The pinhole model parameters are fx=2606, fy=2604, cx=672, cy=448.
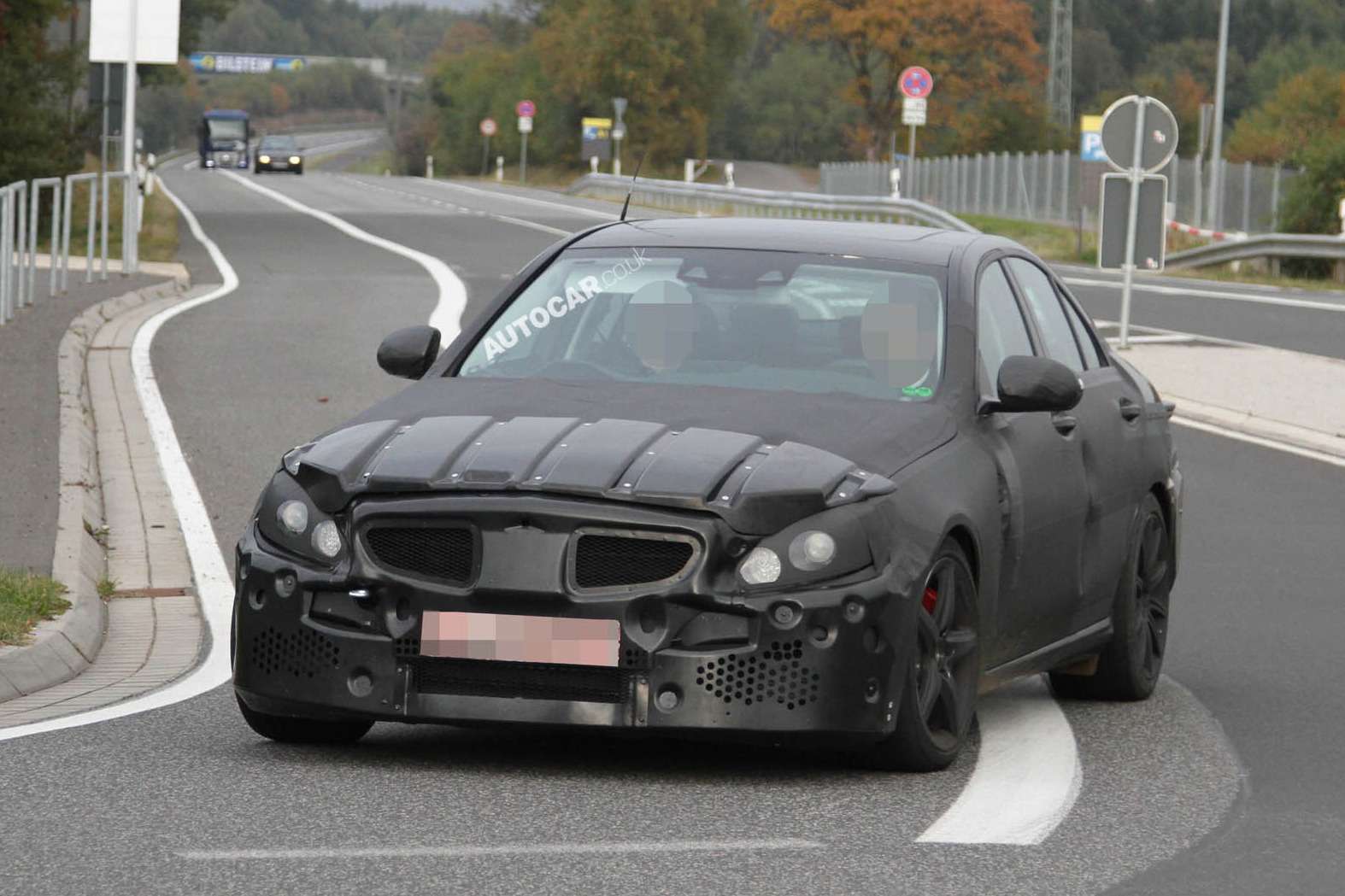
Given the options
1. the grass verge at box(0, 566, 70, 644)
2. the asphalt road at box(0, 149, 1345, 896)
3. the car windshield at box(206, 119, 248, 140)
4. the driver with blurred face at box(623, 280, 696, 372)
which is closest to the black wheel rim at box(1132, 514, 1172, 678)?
the asphalt road at box(0, 149, 1345, 896)

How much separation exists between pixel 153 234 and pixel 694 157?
277ft

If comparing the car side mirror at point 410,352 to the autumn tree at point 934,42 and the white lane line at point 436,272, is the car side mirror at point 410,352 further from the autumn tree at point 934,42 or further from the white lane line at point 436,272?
the autumn tree at point 934,42

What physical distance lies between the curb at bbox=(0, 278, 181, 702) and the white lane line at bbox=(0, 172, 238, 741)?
14.4 inches

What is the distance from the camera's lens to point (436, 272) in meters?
30.0

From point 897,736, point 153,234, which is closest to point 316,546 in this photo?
point 897,736

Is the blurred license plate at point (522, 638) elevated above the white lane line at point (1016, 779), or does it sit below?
above

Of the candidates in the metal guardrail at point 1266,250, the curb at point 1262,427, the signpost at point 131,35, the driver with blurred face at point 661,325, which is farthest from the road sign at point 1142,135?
the metal guardrail at point 1266,250

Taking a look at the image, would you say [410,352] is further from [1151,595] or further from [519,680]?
[1151,595]

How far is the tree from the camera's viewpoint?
3155 centimetres

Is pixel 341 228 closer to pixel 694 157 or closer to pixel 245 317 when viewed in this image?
pixel 245 317

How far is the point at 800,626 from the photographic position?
6.12 metres

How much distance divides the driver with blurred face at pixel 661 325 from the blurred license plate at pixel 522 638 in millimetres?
1312

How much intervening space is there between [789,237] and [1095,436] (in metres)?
1.13

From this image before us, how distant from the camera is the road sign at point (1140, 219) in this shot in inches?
928
